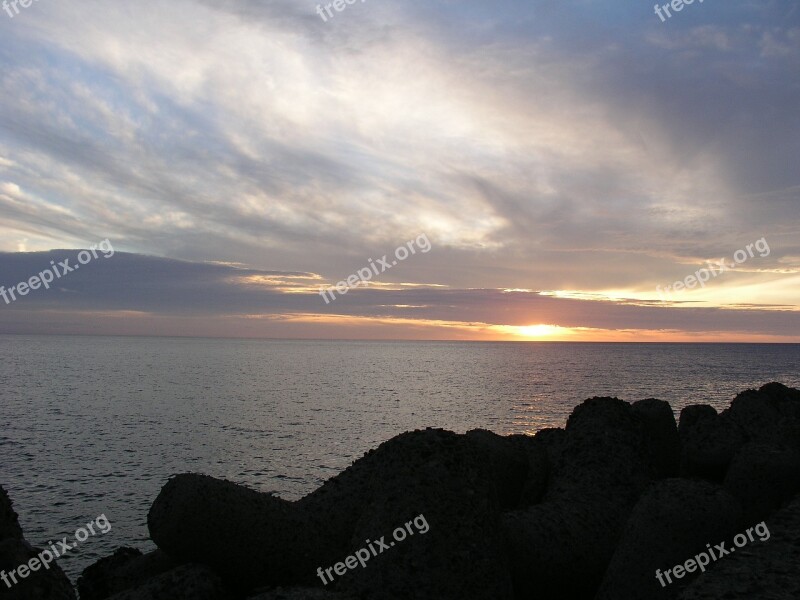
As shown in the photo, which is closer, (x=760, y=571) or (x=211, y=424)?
(x=760, y=571)

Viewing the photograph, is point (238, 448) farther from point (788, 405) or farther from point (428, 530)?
point (428, 530)

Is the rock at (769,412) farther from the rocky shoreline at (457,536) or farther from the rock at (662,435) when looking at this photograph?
the rocky shoreline at (457,536)

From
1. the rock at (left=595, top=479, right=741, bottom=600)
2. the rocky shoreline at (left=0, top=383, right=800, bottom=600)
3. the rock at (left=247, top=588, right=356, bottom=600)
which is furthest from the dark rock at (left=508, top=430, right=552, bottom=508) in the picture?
the rock at (left=247, top=588, right=356, bottom=600)

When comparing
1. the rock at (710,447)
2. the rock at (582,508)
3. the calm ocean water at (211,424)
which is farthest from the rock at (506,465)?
the calm ocean water at (211,424)

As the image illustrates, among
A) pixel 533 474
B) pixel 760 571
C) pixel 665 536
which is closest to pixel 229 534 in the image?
pixel 665 536

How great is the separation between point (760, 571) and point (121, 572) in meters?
8.01

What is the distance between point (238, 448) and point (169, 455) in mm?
3717

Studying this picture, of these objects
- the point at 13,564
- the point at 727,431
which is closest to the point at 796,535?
the point at 727,431

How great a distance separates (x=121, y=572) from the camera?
8289 millimetres

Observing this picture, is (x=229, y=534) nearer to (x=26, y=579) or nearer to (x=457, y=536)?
(x=26, y=579)

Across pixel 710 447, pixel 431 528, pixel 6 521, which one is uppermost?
pixel 6 521

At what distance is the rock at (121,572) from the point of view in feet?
25.8

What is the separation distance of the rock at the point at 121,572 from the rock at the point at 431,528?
3129mm

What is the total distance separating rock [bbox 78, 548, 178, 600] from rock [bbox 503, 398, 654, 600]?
455cm
